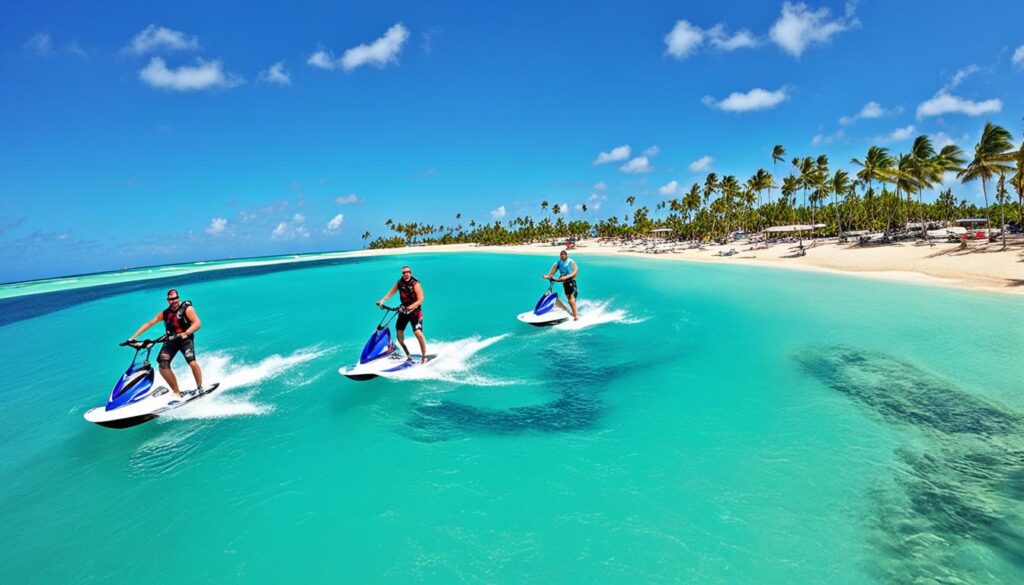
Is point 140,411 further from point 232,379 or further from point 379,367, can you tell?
point 379,367

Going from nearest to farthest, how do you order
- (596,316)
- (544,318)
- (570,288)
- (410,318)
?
(410,318) → (570,288) → (544,318) → (596,316)

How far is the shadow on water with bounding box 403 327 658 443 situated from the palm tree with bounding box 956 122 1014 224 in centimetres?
4383

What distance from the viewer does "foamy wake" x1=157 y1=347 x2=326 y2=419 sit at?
9727 millimetres

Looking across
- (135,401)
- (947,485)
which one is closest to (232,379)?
(135,401)

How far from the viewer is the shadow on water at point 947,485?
467 centimetres

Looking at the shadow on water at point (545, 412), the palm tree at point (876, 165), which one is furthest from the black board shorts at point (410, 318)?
the palm tree at point (876, 165)

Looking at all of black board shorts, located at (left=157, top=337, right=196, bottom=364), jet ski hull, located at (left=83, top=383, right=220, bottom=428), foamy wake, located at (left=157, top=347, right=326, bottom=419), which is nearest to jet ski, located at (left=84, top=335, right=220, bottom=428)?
jet ski hull, located at (left=83, top=383, right=220, bottom=428)

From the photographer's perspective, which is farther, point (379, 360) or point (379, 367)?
point (379, 360)

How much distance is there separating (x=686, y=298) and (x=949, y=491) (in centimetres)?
1967

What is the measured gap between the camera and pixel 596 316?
19.5m

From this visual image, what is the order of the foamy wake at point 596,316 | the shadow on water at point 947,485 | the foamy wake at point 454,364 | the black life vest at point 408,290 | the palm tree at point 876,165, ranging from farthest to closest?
the palm tree at point 876,165 < the foamy wake at point 596,316 < the foamy wake at point 454,364 < the black life vest at point 408,290 < the shadow on water at point 947,485

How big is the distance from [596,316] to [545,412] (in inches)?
439

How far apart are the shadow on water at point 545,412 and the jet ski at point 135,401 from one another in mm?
5485

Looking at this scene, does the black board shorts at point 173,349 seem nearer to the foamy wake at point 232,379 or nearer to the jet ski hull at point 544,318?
the foamy wake at point 232,379
